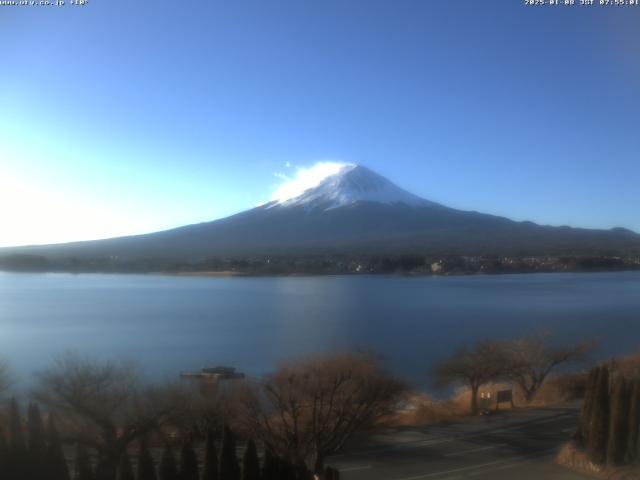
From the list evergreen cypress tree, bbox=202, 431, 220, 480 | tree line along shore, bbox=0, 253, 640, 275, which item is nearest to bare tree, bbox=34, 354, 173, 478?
evergreen cypress tree, bbox=202, 431, 220, 480

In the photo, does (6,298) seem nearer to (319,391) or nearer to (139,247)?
(319,391)

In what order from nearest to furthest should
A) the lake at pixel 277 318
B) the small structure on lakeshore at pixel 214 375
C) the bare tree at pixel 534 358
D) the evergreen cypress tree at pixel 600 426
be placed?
the evergreen cypress tree at pixel 600 426, the small structure on lakeshore at pixel 214 375, the bare tree at pixel 534 358, the lake at pixel 277 318

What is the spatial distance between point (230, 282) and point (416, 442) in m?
26.2

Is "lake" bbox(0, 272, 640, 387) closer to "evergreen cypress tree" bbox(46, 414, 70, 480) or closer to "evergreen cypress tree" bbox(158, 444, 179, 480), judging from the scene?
"evergreen cypress tree" bbox(46, 414, 70, 480)

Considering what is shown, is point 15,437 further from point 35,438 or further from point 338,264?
point 338,264

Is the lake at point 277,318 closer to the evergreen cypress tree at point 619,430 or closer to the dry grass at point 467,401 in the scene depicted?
the dry grass at point 467,401

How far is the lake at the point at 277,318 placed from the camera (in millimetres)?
13008

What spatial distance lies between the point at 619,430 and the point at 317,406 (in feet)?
9.19

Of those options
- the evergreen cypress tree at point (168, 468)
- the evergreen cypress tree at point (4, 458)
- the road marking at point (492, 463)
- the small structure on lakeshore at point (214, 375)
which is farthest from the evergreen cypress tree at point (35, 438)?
the small structure on lakeshore at point (214, 375)

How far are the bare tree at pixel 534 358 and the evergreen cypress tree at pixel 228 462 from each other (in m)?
6.53

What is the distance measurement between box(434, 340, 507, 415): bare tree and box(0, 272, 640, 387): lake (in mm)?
1022

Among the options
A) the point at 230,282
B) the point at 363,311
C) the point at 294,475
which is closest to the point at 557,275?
the point at 230,282

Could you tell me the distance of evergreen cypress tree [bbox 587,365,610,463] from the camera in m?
5.96

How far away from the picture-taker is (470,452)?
664cm
